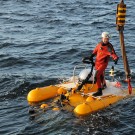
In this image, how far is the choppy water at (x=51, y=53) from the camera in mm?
12914

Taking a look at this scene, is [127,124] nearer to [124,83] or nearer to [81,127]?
[81,127]

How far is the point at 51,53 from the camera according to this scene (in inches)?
875

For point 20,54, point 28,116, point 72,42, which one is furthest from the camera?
point 72,42

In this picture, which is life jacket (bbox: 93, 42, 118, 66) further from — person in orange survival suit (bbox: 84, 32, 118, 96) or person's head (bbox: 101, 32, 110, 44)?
person's head (bbox: 101, 32, 110, 44)

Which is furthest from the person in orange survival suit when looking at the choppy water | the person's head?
the choppy water

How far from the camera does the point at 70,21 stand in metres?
29.4

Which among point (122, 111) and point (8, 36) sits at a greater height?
point (8, 36)

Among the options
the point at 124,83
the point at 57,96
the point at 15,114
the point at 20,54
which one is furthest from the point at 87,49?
the point at 15,114

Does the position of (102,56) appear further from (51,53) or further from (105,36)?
(51,53)

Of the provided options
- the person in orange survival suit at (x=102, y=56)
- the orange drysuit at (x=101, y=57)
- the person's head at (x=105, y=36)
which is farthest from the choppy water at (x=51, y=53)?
the person's head at (x=105, y=36)

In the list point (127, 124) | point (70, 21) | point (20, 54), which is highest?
point (70, 21)

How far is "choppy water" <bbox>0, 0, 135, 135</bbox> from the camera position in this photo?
42.4 ft

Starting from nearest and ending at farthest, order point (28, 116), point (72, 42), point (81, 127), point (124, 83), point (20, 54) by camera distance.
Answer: point (81, 127) < point (28, 116) < point (124, 83) < point (20, 54) < point (72, 42)

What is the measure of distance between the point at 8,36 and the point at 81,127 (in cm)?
1408
